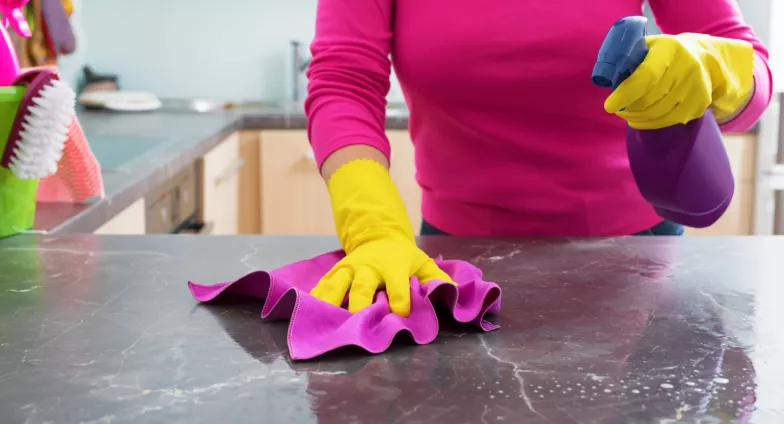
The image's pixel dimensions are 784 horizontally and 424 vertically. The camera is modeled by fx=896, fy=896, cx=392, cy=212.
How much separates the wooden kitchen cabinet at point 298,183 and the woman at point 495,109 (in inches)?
53.4

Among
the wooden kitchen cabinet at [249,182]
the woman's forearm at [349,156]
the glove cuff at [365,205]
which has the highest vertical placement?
the woman's forearm at [349,156]

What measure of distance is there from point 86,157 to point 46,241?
0.59ft

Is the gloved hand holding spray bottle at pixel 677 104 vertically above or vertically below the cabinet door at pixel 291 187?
above

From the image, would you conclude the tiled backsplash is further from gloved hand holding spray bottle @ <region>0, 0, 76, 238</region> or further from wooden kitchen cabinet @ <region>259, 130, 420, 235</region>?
gloved hand holding spray bottle @ <region>0, 0, 76, 238</region>

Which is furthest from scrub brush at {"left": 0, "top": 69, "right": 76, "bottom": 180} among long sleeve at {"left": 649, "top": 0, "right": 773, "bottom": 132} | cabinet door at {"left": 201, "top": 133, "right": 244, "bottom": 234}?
cabinet door at {"left": 201, "top": 133, "right": 244, "bottom": 234}

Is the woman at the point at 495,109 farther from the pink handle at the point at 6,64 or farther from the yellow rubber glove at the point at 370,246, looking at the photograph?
the pink handle at the point at 6,64

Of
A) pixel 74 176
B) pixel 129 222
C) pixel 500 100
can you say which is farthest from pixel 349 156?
pixel 129 222

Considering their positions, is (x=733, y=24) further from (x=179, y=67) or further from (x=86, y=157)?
(x=179, y=67)

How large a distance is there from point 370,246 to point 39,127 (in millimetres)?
453

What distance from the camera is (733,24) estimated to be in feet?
3.67

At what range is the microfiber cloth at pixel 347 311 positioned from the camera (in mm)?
694

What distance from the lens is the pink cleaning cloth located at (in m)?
1.21

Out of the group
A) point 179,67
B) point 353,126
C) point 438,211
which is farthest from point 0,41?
point 179,67

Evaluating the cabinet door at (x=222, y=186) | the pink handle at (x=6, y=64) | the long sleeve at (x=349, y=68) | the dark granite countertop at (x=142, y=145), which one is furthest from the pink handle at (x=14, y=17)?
the cabinet door at (x=222, y=186)
